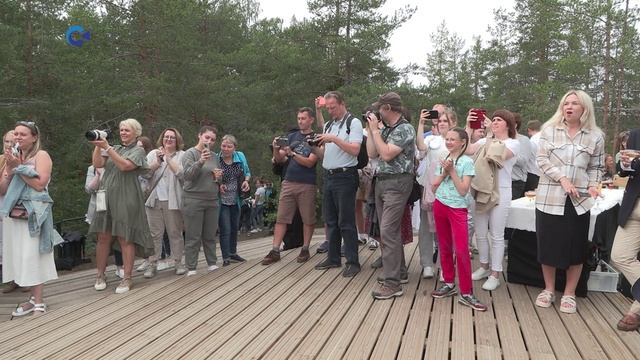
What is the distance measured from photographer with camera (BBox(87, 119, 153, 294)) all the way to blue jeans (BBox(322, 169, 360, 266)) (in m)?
1.83

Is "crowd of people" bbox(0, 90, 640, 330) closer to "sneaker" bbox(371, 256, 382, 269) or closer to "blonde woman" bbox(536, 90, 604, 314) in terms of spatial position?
"blonde woman" bbox(536, 90, 604, 314)

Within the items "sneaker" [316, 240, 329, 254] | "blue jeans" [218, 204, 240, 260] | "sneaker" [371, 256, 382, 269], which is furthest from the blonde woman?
"blue jeans" [218, 204, 240, 260]

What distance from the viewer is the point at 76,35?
12281 millimetres

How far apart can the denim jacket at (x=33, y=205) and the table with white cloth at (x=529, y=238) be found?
4.06 metres

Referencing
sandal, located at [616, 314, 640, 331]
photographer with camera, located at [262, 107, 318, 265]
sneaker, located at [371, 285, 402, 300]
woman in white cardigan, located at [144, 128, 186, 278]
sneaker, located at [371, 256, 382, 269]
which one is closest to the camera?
sandal, located at [616, 314, 640, 331]

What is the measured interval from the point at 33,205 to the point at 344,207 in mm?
2741

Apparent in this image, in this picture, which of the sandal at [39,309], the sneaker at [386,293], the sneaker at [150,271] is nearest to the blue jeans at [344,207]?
the sneaker at [386,293]

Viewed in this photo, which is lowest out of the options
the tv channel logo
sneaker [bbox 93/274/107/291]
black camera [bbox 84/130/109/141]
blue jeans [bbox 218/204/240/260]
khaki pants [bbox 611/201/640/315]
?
sneaker [bbox 93/274/107/291]

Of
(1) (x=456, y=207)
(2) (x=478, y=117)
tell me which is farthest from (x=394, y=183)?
(2) (x=478, y=117)

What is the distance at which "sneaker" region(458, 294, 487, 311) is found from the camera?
11.1 ft

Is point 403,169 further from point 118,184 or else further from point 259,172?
point 259,172

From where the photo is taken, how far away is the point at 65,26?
1274cm

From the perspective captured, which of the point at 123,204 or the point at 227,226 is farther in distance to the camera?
the point at 227,226

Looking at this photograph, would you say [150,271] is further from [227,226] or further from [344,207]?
[344,207]
